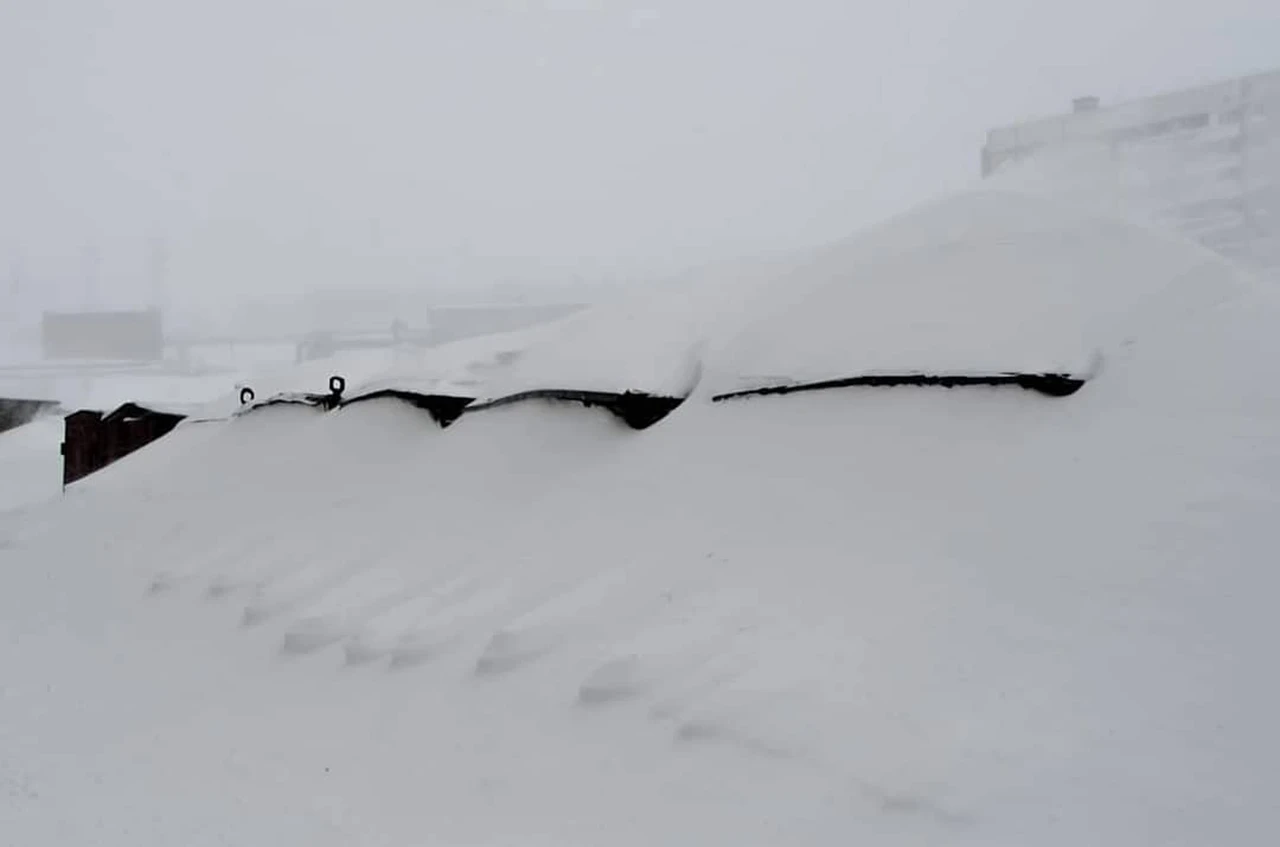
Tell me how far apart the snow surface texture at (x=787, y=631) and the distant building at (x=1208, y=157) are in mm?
12247

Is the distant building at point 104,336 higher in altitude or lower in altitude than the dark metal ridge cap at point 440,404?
lower

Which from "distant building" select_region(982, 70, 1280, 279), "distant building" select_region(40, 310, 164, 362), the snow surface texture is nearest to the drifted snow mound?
the snow surface texture

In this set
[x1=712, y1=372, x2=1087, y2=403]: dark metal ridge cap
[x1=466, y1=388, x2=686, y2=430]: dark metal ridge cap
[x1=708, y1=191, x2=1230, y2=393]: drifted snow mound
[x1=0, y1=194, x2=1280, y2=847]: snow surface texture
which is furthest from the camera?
[x1=466, y1=388, x2=686, y2=430]: dark metal ridge cap

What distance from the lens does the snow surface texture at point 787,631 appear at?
353 cm

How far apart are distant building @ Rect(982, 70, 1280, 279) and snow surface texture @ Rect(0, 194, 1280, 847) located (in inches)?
482

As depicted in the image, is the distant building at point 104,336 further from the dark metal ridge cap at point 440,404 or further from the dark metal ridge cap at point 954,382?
the dark metal ridge cap at point 954,382

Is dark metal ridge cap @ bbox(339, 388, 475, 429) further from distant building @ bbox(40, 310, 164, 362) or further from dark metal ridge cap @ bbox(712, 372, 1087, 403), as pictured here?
distant building @ bbox(40, 310, 164, 362)

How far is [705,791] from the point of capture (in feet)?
12.4

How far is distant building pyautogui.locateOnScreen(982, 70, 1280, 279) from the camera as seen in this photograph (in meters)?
16.5

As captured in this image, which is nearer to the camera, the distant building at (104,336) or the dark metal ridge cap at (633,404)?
the dark metal ridge cap at (633,404)

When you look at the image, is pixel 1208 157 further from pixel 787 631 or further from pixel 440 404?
pixel 787 631

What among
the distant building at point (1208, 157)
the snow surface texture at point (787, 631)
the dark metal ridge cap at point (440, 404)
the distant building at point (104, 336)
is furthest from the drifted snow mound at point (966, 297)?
the distant building at point (104, 336)

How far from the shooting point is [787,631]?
445cm

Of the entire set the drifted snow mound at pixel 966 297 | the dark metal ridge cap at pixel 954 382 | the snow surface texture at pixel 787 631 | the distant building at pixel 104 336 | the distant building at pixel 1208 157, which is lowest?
the distant building at pixel 104 336
